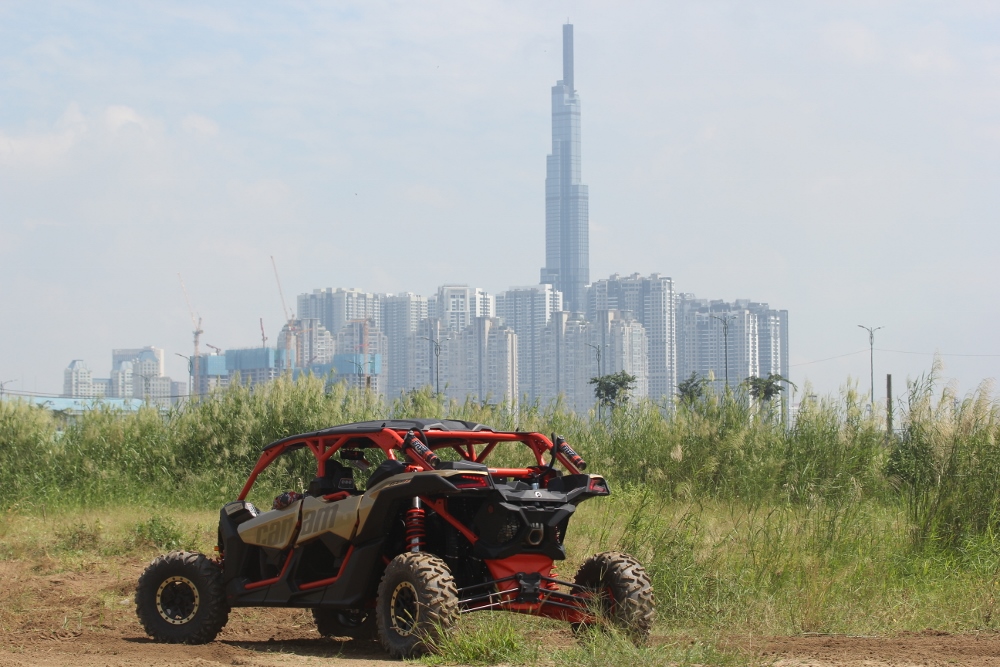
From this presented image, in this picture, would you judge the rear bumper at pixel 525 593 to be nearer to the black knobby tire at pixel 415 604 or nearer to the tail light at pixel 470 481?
the black knobby tire at pixel 415 604

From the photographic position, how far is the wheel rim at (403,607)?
26.7 feet

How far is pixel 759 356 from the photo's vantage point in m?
199

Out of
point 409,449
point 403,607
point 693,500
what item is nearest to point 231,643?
point 403,607

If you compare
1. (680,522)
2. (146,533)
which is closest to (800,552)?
(680,522)

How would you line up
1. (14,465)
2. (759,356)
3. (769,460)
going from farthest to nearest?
(759,356), (14,465), (769,460)

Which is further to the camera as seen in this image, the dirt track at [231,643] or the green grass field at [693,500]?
the green grass field at [693,500]

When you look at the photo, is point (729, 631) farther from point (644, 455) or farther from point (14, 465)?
point (14, 465)

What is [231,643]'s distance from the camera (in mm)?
10125

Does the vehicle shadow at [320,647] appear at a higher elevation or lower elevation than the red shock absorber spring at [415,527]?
lower

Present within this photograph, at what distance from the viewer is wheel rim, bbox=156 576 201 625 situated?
9727 mm

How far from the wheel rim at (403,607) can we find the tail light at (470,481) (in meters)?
0.78

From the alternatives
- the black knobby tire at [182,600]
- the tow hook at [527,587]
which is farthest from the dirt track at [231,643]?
the tow hook at [527,587]

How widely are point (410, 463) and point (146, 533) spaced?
8.27 meters

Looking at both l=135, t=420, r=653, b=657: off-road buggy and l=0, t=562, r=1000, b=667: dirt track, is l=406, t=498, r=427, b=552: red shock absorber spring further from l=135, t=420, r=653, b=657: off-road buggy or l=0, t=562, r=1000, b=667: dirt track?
→ l=0, t=562, r=1000, b=667: dirt track
